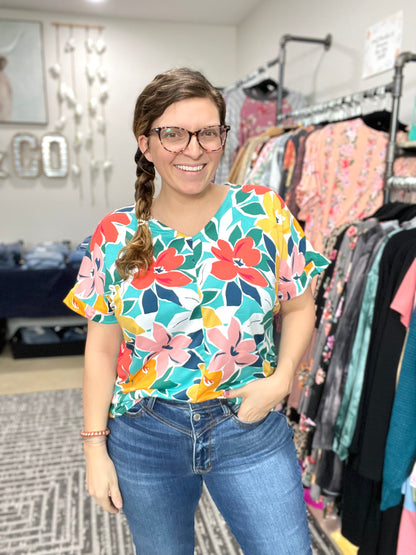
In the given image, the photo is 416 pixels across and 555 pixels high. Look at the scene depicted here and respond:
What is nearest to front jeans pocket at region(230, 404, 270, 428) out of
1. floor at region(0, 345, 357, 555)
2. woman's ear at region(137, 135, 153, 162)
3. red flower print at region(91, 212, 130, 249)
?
red flower print at region(91, 212, 130, 249)

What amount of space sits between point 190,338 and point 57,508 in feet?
4.71

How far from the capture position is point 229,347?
0.79 meters

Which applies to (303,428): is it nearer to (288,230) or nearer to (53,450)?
(288,230)

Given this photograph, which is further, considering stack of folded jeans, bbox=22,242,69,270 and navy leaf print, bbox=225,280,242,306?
stack of folded jeans, bbox=22,242,69,270

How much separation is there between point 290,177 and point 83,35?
2.56 meters

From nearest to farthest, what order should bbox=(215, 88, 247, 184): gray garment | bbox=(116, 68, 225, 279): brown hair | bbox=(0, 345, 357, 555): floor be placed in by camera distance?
1. bbox=(116, 68, 225, 279): brown hair
2. bbox=(215, 88, 247, 184): gray garment
3. bbox=(0, 345, 357, 555): floor

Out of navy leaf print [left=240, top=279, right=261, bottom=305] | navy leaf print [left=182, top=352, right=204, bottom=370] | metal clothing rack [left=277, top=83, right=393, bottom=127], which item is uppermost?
metal clothing rack [left=277, top=83, right=393, bottom=127]

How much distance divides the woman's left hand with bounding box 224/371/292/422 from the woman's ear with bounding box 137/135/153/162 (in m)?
0.44

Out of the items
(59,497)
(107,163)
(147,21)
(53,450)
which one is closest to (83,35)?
(147,21)

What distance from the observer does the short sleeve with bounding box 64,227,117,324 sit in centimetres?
82

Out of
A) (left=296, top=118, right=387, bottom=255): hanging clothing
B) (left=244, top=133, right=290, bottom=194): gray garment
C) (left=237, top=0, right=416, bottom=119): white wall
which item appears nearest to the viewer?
(left=296, top=118, right=387, bottom=255): hanging clothing

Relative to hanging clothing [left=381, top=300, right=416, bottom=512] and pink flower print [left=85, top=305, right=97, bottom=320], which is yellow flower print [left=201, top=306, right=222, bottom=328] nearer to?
pink flower print [left=85, top=305, right=97, bottom=320]

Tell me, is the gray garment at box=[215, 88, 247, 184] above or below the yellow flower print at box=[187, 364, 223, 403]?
above

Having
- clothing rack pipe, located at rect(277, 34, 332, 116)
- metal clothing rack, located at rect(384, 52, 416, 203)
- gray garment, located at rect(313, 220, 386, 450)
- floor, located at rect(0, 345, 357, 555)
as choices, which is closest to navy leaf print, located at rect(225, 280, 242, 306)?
gray garment, located at rect(313, 220, 386, 450)
